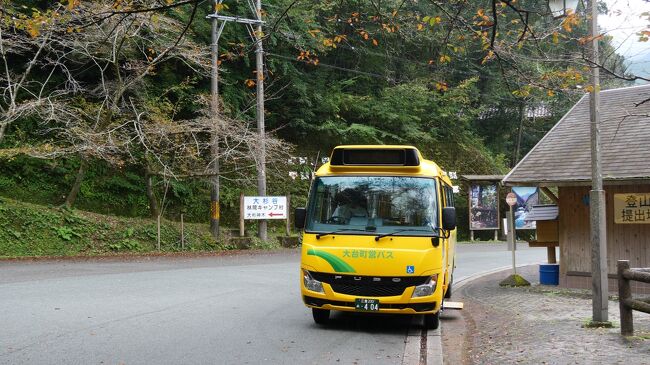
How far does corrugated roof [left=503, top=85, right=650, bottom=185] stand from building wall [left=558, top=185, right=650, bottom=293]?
0.67 meters

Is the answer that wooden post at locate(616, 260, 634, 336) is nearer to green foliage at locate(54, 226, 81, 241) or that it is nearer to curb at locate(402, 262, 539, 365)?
curb at locate(402, 262, 539, 365)

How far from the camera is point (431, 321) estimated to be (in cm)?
943

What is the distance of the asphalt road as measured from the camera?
7.20 m

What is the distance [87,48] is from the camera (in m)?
22.6

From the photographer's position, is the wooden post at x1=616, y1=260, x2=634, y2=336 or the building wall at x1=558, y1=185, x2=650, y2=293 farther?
the building wall at x1=558, y1=185, x2=650, y2=293

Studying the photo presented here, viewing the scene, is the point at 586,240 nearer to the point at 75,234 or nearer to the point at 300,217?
the point at 300,217

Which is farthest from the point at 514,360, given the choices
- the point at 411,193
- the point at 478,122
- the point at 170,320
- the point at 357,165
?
the point at 478,122

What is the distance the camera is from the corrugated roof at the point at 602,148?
44.6 feet

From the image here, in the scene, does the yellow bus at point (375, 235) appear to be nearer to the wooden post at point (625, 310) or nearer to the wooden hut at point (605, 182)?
the wooden post at point (625, 310)

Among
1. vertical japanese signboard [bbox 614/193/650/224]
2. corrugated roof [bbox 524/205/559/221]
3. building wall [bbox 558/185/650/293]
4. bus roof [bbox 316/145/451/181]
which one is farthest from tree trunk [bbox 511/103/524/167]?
bus roof [bbox 316/145/451/181]

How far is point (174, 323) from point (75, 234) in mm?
14592


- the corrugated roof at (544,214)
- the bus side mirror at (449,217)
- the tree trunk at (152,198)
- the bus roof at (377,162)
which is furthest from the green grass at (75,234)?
the bus side mirror at (449,217)

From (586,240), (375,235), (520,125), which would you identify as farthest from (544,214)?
(520,125)

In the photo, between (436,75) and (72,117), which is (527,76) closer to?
(72,117)
